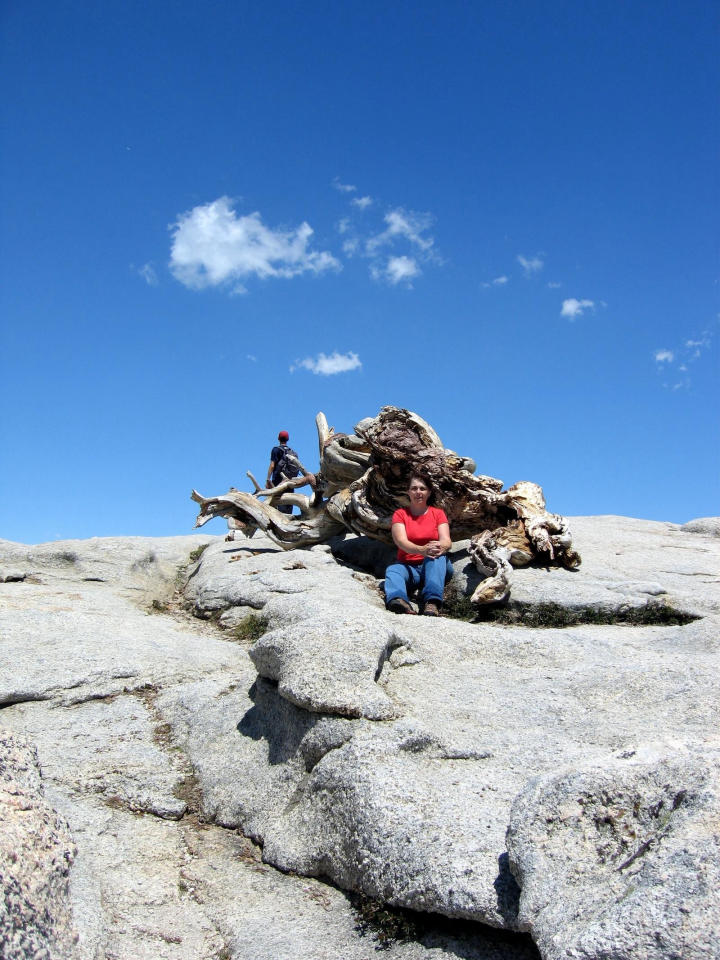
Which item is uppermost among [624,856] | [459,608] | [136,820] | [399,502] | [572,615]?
[399,502]

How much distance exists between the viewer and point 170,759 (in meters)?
6.34

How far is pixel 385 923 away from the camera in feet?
14.2

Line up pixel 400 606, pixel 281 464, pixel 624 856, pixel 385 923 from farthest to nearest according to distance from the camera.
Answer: pixel 281 464 → pixel 400 606 → pixel 385 923 → pixel 624 856

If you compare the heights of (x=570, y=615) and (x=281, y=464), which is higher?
(x=281, y=464)

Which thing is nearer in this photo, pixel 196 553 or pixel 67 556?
pixel 67 556

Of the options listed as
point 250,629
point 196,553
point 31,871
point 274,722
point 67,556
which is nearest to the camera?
point 31,871

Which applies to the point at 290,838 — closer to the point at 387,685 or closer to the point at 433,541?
the point at 387,685

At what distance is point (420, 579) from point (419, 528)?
2.40 feet

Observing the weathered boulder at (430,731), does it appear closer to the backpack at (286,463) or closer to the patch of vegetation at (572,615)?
the patch of vegetation at (572,615)

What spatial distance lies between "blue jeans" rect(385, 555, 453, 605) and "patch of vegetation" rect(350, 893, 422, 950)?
5264mm

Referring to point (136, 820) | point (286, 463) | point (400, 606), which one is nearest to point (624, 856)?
point (136, 820)

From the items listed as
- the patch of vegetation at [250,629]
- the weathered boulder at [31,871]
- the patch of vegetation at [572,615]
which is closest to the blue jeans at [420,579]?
the patch of vegetation at [572,615]

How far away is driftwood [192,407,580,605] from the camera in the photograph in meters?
11.3

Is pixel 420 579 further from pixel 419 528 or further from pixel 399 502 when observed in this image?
pixel 399 502
